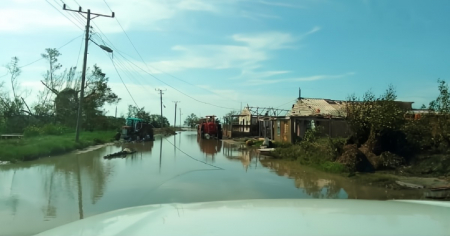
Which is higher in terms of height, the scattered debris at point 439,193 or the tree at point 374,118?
the tree at point 374,118

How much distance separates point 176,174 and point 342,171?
610cm

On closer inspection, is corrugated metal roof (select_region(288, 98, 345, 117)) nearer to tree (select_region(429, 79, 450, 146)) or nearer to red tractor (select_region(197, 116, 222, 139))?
red tractor (select_region(197, 116, 222, 139))

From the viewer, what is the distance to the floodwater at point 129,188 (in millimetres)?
8492

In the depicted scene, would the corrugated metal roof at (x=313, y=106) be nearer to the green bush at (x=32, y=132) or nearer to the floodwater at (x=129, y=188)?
the floodwater at (x=129, y=188)

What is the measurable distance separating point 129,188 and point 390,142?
37.3 feet

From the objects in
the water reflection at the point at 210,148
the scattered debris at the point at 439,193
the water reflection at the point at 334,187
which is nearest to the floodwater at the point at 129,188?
the water reflection at the point at 334,187

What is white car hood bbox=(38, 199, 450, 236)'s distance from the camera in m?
2.94

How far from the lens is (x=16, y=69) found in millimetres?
40094

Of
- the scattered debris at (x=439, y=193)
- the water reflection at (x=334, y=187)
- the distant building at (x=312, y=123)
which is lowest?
the water reflection at (x=334, y=187)

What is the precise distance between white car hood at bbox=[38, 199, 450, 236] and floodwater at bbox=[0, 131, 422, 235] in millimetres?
4016

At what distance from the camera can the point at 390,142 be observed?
17.6 meters

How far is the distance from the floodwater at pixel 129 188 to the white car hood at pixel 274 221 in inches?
158

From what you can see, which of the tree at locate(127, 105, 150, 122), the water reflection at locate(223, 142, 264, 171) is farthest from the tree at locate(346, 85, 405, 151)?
the tree at locate(127, 105, 150, 122)

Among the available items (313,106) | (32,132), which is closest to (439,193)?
(313,106)
